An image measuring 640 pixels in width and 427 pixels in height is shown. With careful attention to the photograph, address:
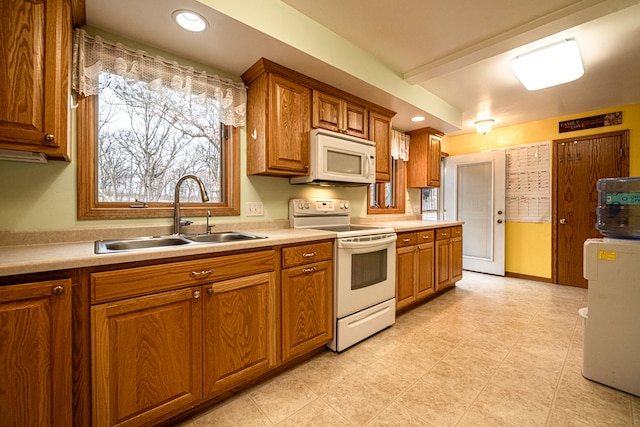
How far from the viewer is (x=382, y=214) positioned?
3.62m

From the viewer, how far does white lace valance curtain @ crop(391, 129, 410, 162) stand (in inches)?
144

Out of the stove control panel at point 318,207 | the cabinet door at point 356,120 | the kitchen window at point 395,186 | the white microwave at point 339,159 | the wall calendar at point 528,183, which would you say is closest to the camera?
the white microwave at point 339,159

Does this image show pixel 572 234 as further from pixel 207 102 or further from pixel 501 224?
pixel 207 102

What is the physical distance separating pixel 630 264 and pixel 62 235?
10.7 ft

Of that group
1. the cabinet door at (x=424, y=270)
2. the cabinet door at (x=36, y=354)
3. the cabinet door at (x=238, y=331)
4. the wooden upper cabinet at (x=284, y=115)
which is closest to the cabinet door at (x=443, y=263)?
the cabinet door at (x=424, y=270)

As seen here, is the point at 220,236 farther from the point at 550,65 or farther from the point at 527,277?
the point at 527,277

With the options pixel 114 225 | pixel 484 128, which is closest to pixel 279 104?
pixel 114 225

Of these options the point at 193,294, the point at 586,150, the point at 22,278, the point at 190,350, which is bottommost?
the point at 190,350

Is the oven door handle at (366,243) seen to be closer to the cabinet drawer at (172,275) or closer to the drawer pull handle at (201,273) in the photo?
the cabinet drawer at (172,275)

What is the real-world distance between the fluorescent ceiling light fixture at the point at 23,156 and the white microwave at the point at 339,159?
5.19ft

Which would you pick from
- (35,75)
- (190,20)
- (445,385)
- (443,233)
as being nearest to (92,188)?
(35,75)

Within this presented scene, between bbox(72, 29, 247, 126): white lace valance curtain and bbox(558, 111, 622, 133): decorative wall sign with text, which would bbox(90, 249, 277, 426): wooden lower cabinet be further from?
bbox(558, 111, 622, 133): decorative wall sign with text

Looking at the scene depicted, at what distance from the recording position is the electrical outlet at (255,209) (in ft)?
7.43

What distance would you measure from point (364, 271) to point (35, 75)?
218cm
